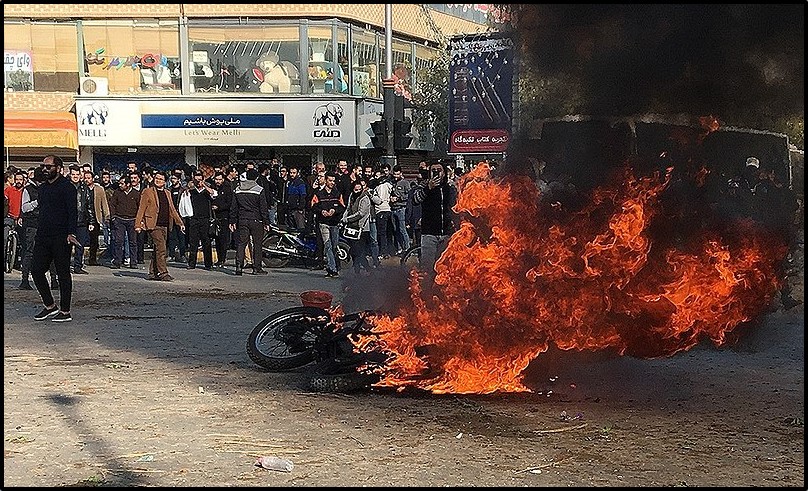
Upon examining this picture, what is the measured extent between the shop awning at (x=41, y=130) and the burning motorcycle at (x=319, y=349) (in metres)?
25.7

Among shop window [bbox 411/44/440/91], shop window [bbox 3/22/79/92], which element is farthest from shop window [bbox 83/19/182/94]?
shop window [bbox 411/44/440/91]

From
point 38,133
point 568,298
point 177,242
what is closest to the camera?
point 568,298

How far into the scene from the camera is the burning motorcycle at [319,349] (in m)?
7.05

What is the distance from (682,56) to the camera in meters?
A: 7.14

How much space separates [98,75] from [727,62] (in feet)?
92.0

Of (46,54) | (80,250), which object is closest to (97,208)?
(80,250)

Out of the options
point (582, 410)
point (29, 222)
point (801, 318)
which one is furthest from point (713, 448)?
point (29, 222)

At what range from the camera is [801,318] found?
33.3ft

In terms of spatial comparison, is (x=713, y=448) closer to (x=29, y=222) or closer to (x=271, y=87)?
(x=29, y=222)

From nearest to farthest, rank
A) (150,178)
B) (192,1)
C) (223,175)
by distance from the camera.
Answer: (150,178) < (223,175) < (192,1)

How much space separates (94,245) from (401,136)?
280 inches

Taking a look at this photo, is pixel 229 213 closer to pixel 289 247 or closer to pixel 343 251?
pixel 289 247

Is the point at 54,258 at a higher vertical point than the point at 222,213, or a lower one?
lower

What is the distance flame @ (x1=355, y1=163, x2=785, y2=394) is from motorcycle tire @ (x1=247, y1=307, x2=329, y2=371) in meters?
0.60
